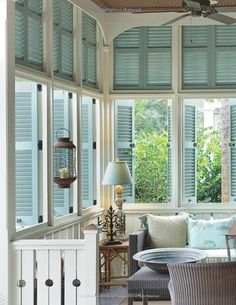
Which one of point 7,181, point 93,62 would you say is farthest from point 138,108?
point 7,181

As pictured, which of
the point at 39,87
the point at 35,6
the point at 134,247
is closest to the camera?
the point at 35,6

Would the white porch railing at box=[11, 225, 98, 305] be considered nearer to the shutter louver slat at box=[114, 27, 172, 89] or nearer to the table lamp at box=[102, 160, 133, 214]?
the table lamp at box=[102, 160, 133, 214]

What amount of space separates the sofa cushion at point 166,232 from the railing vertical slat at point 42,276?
8.24 feet

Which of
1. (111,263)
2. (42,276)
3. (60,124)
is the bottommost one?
(111,263)

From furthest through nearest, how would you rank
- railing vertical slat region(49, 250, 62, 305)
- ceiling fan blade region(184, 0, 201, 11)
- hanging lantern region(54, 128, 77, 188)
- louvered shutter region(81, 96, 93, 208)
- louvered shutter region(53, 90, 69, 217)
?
louvered shutter region(81, 96, 93, 208)
louvered shutter region(53, 90, 69, 217)
hanging lantern region(54, 128, 77, 188)
ceiling fan blade region(184, 0, 201, 11)
railing vertical slat region(49, 250, 62, 305)

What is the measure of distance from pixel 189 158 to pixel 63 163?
2.42 meters

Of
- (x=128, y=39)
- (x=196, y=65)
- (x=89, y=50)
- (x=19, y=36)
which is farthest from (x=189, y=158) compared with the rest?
(x=19, y=36)

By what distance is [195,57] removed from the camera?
341 inches

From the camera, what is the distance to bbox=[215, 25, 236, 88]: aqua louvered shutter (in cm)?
861

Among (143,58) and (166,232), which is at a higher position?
(143,58)

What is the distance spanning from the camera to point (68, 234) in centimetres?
714

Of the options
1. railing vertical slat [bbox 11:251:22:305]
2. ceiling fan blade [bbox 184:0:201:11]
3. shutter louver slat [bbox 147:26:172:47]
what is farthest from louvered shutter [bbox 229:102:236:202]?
railing vertical slat [bbox 11:251:22:305]

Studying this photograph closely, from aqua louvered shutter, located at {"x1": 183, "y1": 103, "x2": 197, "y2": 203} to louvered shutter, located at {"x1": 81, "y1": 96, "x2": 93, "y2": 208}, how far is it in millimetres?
1327

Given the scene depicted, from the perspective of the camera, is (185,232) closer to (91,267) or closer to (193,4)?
(91,267)
